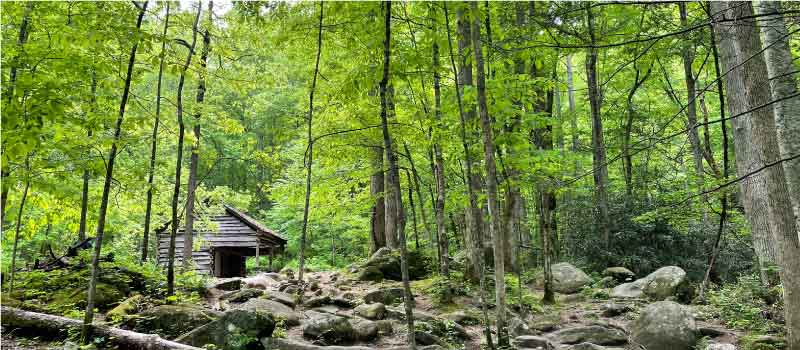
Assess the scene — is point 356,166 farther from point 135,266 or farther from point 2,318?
point 2,318

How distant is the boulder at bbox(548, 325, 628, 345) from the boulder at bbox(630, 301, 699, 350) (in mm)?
215

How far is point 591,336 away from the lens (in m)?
6.55

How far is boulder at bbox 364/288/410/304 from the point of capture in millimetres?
8594

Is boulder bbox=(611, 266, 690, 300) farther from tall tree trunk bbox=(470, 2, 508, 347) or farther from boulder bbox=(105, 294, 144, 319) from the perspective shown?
boulder bbox=(105, 294, 144, 319)

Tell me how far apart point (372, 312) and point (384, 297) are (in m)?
1.46

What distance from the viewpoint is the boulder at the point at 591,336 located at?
650cm

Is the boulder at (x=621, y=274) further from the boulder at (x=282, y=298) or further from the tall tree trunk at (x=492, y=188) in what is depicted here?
the boulder at (x=282, y=298)

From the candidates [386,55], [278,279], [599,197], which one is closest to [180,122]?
[386,55]

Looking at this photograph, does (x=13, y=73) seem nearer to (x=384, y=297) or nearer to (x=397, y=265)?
(x=384, y=297)

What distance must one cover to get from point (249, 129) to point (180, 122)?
83.5 feet

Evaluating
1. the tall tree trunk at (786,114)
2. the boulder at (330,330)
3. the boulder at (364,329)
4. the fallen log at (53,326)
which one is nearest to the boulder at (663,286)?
the tall tree trunk at (786,114)

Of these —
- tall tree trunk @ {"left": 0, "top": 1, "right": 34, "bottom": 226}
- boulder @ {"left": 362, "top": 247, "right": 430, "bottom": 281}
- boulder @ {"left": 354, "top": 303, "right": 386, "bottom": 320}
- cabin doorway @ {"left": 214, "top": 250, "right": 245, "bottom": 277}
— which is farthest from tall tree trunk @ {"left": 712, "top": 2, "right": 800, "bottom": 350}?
cabin doorway @ {"left": 214, "top": 250, "right": 245, "bottom": 277}

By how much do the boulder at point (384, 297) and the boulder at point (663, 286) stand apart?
15.6 feet

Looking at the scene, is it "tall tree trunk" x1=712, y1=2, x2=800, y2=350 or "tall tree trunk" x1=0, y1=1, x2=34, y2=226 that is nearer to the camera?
"tall tree trunk" x1=712, y1=2, x2=800, y2=350
